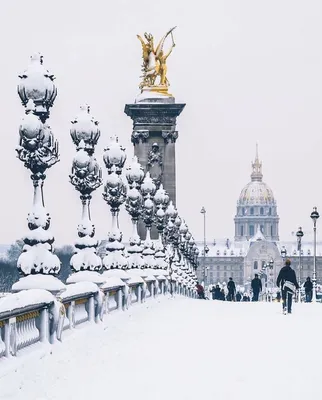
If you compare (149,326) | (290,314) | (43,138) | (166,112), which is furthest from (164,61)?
(43,138)

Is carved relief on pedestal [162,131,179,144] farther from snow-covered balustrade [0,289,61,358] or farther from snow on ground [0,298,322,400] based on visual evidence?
snow-covered balustrade [0,289,61,358]

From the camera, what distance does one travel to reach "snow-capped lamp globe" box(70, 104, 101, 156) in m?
28.1

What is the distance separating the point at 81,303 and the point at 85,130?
4774 millimetres

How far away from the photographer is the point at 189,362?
19.9 meters

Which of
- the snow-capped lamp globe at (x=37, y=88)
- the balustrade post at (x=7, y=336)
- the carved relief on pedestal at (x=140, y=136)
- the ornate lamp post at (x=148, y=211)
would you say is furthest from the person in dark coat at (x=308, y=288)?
the carved relief on pedestal at (x=140, y=136)

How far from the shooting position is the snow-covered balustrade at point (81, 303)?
23.1 meters

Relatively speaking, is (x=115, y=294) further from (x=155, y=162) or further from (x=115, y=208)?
(x=155, y=162)

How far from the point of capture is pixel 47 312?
19859mm

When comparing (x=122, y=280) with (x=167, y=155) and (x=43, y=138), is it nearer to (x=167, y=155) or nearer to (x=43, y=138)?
(x=43, y=138)

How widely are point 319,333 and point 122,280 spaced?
9.78 meters

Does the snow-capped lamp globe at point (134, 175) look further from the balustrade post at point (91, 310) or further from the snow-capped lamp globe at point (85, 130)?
the balustrade post at point (91, 310)

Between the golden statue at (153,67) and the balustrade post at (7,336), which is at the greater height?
the golden statue at (153,67)

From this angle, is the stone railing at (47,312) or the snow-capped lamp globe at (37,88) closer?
the stone railing at (47,312)

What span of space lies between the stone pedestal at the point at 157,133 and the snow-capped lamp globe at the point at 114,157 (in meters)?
86.7
